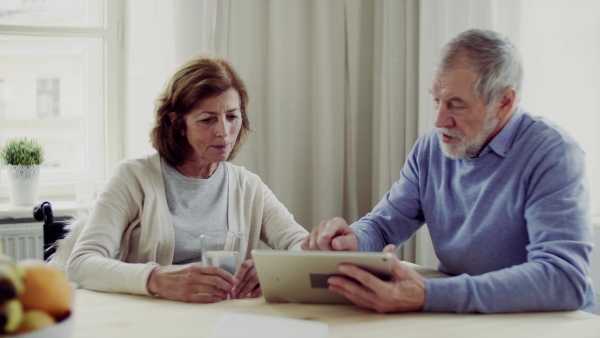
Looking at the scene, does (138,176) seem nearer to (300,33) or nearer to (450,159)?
(450,159)

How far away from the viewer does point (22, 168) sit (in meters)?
2.70

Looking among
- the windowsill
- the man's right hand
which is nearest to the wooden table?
the man's right hand

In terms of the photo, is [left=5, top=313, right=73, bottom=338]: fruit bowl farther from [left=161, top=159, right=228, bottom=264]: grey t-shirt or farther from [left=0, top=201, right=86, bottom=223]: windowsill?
[left=0, top=201, right=86, bottom=223]: windowsill

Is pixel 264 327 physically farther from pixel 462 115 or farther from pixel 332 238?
pixel 462 115

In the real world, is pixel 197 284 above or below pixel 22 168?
below

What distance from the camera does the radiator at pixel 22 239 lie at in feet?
8.70

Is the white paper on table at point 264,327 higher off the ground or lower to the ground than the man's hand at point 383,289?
lower

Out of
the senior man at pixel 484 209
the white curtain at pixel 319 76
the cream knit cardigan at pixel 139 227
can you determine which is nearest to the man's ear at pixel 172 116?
the cream knit cardigan at pixel 139 227

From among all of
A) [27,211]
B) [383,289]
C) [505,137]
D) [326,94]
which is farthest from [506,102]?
[27,211]

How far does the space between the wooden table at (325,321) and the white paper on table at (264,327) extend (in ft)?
0.10

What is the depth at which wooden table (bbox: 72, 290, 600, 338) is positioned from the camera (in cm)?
116

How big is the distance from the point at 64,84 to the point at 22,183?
0.55 meters

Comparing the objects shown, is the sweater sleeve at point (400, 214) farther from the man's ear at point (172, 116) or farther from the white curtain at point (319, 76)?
the white curtain at point (319, 76)

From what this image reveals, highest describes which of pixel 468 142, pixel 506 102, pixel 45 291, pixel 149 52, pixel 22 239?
pixel 149 52
